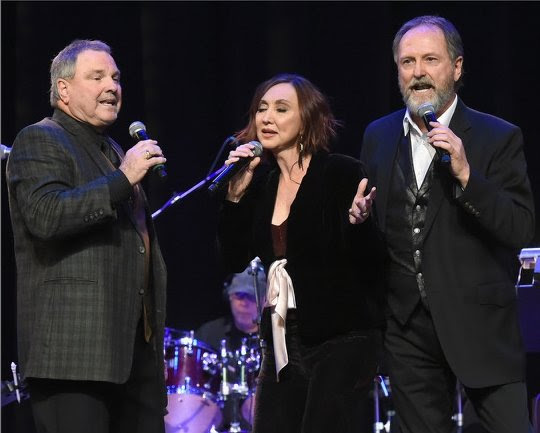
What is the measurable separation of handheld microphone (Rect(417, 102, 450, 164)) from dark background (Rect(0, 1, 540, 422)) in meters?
2.63

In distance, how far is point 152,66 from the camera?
5.62 m

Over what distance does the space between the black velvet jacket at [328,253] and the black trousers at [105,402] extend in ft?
1.66

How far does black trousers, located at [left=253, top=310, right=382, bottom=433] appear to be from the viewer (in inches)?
111

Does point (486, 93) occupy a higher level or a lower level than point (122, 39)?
lower

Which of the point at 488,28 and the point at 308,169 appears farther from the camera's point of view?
the point at 488,28

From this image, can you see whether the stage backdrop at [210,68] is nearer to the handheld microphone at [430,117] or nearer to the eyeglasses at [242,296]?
the eyeglasses at [242,296]

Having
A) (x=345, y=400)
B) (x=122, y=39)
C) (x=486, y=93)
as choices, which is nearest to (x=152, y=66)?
(x=122, y=39)

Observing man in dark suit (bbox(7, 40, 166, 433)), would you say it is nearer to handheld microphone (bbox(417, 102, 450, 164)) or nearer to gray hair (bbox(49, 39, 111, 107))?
gray hair (bbox(49, 39, 111, 107))

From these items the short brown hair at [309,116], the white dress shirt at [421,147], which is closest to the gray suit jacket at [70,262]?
the short brown hair at [309,116]

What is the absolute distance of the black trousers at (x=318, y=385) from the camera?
2.81m

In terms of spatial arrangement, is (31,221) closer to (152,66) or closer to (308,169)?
(308,169)

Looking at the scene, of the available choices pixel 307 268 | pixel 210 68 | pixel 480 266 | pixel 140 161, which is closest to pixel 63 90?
pixel 140 161

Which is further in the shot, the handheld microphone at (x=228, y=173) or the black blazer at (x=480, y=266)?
the handheld microphone at (x=228, y=173)

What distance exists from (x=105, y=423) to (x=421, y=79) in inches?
55.2
